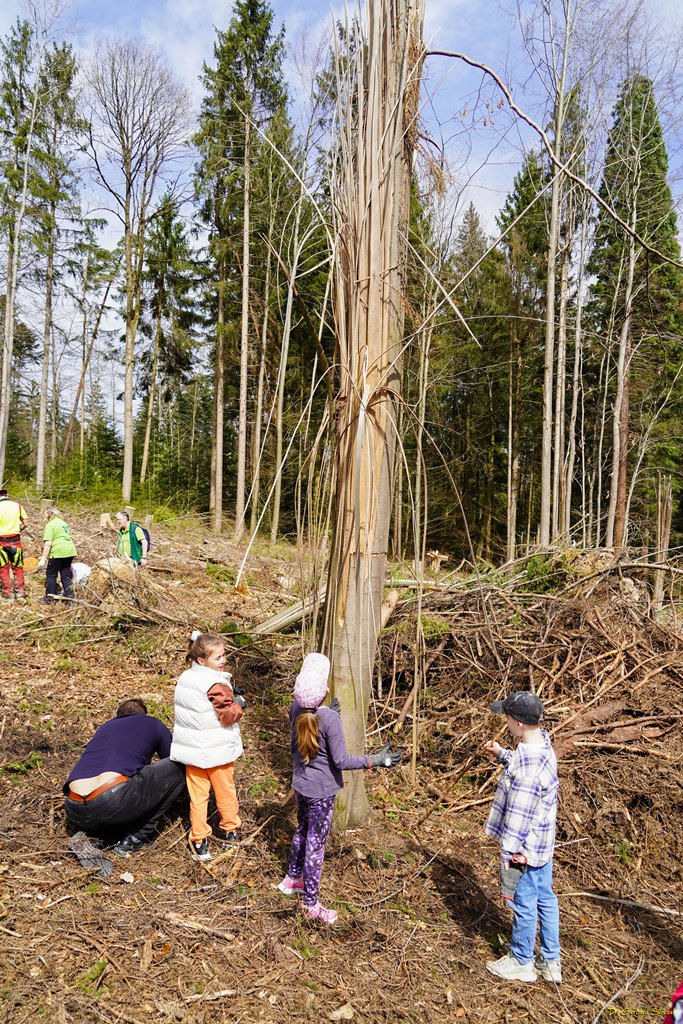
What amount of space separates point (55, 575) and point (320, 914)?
6.00 meters

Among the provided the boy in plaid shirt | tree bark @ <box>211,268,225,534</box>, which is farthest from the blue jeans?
tree bark @ <box>211,268,225,534</box>

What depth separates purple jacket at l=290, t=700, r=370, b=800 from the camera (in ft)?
9.61

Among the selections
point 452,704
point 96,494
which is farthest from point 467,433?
point 452,704

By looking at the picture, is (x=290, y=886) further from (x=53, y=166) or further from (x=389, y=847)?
(x=53, y=166)

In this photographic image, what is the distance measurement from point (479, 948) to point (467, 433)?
20.6 metres

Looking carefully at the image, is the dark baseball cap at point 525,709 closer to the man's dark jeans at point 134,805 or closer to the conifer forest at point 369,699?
the conifer forest at point 369,699

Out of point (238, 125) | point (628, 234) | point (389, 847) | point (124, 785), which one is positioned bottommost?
point (389, 847)

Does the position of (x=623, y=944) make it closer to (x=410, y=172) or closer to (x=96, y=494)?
(x=410, y=172)

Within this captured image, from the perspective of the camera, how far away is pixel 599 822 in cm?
394

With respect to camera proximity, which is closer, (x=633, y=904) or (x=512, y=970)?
(x=512, y=970)

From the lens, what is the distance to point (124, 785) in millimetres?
3230

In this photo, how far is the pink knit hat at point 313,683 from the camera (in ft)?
9.50

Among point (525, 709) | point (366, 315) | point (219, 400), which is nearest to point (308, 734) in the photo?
point (525, 709)

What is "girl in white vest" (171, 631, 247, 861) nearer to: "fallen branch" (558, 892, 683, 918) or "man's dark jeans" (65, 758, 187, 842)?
"man's dark jeans" (65, 758, 187, 842)
